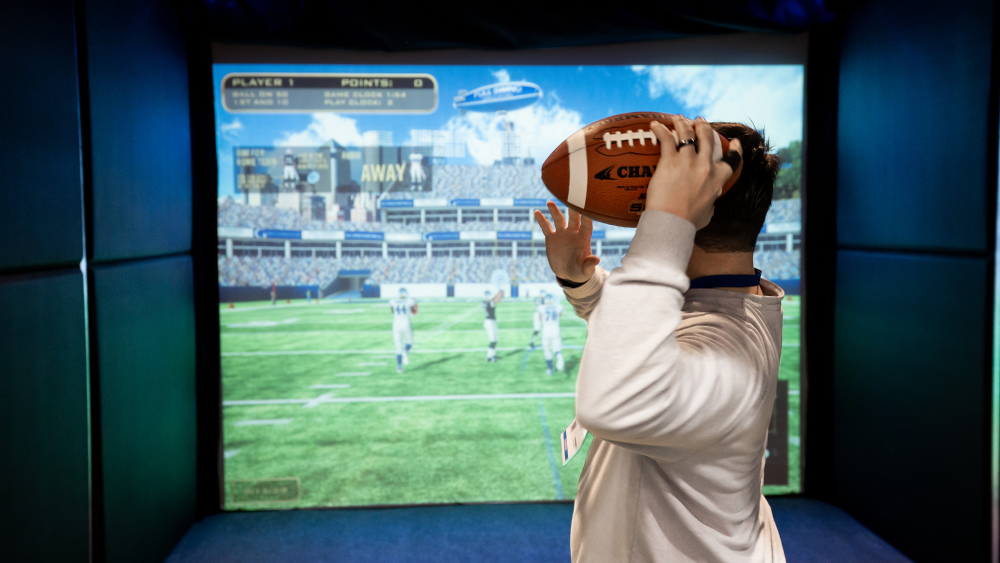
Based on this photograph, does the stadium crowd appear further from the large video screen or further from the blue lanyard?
the blue lanyard

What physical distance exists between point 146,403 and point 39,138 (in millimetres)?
870

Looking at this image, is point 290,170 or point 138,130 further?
point 290,170

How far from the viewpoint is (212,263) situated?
2.19 meters

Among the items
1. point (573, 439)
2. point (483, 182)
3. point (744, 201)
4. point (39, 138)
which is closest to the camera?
point (744, 201)

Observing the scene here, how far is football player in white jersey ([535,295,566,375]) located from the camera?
116 inches

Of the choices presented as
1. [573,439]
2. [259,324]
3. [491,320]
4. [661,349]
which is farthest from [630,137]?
[259,324]

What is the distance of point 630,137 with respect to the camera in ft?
2.38

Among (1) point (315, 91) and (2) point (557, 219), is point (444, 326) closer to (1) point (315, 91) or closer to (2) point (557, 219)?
(1) point (315, 91)

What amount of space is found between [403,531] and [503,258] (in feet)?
4.49

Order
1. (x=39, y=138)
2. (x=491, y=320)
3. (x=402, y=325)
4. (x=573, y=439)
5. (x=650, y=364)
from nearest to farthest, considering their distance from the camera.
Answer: (x=650, y=364) < (x=573, y=439) < (x=39, y=138) < (x=402, y=325) < (x=491, y=320)

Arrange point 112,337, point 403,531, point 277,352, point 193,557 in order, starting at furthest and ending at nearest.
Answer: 1. point 277,352
2. point 403,531
3. point 193,557
4. point 112,337

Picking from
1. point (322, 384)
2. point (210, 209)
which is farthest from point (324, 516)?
point (210, 209)

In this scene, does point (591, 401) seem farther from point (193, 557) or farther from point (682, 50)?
point (682, 50)

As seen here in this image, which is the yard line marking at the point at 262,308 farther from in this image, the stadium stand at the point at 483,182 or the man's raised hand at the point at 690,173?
the man's raised hand at the point at 690,173
